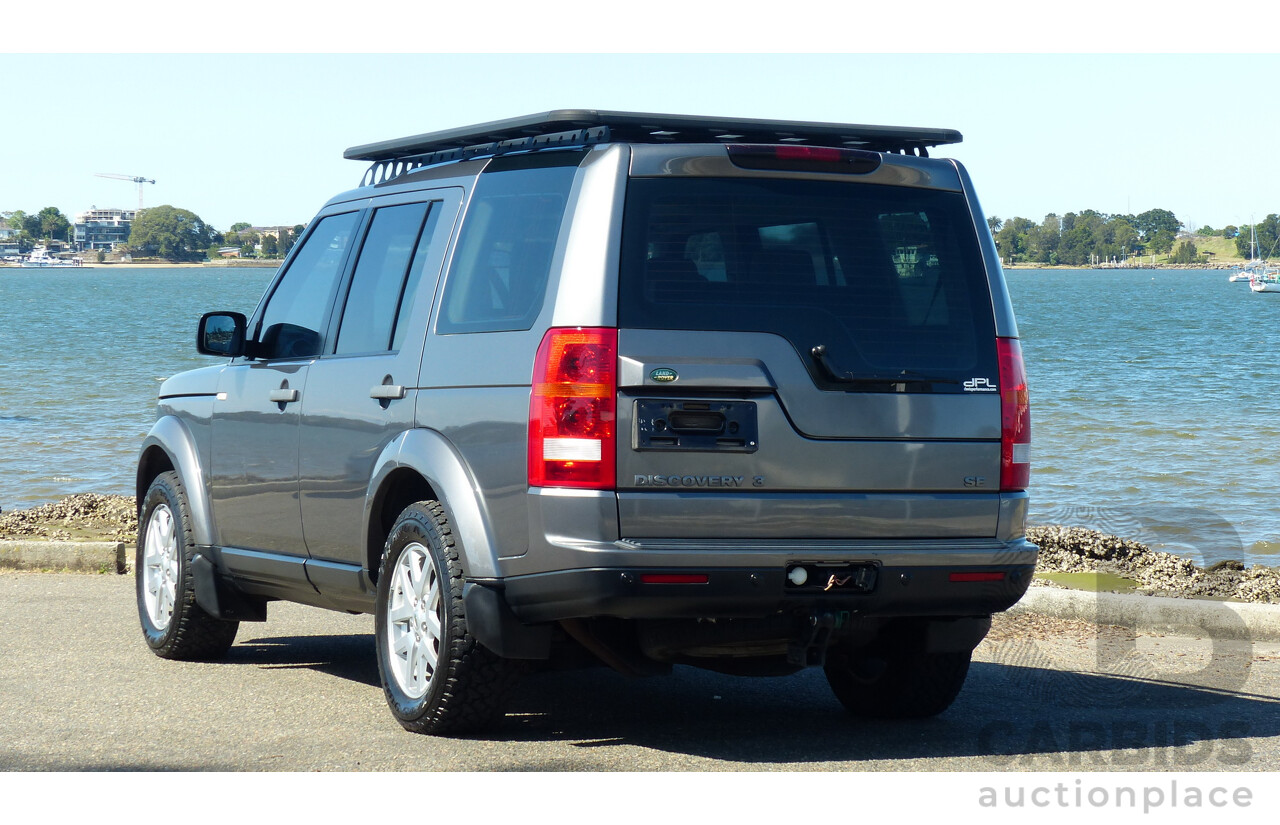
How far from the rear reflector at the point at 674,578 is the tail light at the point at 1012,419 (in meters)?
1.18

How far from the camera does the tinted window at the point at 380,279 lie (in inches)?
246

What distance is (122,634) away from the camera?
323 inches

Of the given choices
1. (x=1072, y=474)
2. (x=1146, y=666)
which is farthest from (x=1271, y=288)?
(x=1146, y=666)

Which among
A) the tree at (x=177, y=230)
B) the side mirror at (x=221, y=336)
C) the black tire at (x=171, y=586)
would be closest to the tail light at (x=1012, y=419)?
the side mirror at (x=221, y=336)

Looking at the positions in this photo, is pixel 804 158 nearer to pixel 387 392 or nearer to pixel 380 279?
pixel 387 392

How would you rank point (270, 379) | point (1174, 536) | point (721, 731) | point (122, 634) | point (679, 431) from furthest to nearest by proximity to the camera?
point (1174, 536)
point (122, 634)
point (270, 379)
point (721, 731)
point (679, 431)

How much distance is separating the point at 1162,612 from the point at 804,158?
13.3 feet

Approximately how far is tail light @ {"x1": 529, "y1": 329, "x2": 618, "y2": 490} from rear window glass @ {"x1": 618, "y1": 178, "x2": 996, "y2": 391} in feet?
0.58

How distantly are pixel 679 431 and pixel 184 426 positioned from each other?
3.47m

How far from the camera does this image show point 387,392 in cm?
601

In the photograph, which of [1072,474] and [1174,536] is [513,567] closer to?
[1174,536]

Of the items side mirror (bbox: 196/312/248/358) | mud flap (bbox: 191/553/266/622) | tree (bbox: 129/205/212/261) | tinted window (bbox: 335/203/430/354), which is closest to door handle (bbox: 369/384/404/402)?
tinted window (bbox: 335/203/430/354)

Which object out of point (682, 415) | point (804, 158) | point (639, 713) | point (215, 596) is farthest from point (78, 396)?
point (682, 415)

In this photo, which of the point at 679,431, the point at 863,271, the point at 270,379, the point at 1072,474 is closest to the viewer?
the point at 679,431
